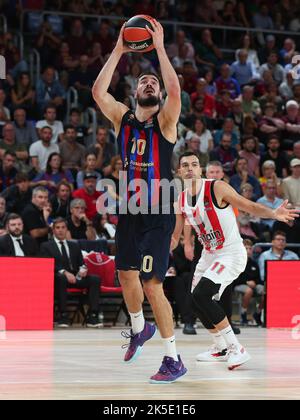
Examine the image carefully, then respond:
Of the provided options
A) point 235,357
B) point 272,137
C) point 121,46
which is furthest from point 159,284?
point 272,137

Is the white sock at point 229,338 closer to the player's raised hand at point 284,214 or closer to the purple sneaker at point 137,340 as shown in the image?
the purple sneaker at point 137,340

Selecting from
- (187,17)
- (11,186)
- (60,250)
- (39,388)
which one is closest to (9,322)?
(60,250)

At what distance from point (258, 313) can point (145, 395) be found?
380 inches

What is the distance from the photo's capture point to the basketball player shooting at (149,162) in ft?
24.7

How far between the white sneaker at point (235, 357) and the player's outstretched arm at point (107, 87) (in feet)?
7.57

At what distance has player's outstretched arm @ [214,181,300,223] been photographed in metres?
7.67

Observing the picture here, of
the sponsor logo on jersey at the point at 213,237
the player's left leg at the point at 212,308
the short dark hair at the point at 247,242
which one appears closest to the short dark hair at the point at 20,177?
the short dark hair at the point at 247,242

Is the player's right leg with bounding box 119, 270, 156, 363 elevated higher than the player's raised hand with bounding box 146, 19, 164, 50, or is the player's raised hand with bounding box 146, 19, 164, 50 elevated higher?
the player's raised hand with bounding box 146, 19, 164, 50

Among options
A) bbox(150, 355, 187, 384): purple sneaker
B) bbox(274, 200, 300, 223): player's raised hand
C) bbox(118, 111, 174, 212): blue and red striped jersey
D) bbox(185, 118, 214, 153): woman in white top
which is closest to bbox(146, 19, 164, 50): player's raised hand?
bbox(118, 111, 174, 212): blue and red striped jersey

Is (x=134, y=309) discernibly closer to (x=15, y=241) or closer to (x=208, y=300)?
(x=208, y=300)

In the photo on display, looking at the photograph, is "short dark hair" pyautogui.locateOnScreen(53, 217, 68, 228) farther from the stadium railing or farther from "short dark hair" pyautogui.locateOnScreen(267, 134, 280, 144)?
"short dark hair" pyautogui.locateOnScreen(267, 134, 280, 144)

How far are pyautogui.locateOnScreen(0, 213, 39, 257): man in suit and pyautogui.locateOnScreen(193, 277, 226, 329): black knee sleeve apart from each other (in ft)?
20.0

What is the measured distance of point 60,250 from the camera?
49.1 feet

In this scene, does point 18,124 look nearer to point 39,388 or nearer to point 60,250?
point 60,250
